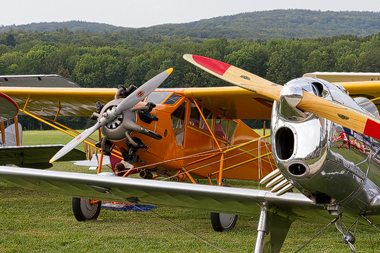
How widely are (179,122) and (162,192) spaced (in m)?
3.34

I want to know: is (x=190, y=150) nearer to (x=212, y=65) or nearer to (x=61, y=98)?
(x=61, y=98)

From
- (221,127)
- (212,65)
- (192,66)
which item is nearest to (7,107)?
(221,127)

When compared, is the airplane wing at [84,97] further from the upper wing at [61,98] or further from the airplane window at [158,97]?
the airplane window at [158,97]

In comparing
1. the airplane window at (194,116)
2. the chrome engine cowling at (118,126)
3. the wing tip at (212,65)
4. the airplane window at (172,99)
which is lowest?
the airplane window at (194,116)

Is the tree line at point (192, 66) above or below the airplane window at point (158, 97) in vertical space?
below

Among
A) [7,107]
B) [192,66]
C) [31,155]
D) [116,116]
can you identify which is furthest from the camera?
[192,66]

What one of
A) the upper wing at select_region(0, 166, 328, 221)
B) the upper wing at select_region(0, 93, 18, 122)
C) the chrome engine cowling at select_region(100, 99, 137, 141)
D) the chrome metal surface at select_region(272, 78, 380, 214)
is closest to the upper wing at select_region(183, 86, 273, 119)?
the chrome engine cowling at select_region(100, 99, 137, 141)

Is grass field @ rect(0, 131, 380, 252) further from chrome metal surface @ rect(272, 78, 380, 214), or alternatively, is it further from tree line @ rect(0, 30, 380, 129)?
tree line @ rect(0, 30, 380, 129)

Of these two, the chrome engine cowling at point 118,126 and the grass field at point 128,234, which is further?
the chrome engine cowling at point 118,126

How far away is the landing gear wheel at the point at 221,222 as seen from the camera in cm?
630

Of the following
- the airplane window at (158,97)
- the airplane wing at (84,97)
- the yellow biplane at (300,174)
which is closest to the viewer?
the yellow biplane at (300,174)

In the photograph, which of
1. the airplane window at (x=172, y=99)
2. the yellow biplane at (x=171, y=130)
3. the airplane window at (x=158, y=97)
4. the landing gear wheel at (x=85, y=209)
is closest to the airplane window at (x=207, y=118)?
the yellow biplane at (x=171, y=130)

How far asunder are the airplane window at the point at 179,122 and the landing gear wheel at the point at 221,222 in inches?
64.1

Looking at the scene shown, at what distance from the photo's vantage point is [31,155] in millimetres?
9469
